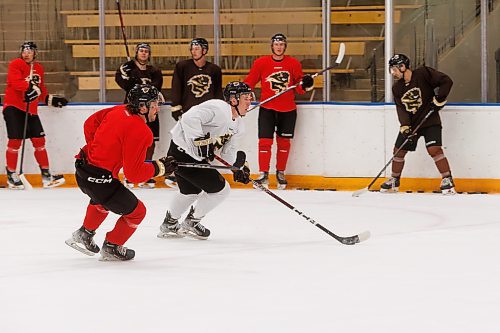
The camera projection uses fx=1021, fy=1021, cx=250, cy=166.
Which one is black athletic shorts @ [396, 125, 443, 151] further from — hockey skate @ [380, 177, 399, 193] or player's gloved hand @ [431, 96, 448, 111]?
hockey skate @ [380, 177, 399, 193]

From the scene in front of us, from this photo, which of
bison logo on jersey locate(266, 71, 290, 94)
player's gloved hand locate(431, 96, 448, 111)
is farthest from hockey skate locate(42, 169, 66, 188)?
player's gloved hand locate(431, 96, 448, 111)

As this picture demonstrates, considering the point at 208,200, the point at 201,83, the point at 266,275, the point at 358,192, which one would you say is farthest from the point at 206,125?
the point at 201,83

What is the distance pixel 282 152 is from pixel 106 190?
11.4 feet

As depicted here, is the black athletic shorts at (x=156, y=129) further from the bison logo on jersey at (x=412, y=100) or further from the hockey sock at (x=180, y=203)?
the hockey sock at (x=180, y=203)

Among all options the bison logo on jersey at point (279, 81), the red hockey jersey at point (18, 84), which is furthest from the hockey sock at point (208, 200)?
the red hockey jersey at point (18, 84)

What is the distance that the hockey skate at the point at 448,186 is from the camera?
22.4 feet

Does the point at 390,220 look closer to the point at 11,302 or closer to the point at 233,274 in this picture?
the point at 233,274

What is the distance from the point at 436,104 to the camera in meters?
6.84

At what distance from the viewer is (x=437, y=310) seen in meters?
3.05

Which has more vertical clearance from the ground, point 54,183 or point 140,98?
point 140,98

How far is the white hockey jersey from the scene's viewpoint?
441 cm

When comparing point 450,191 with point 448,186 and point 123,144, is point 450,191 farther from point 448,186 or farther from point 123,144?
point 123,144

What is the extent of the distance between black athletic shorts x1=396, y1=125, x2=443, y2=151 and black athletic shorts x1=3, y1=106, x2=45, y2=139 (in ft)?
8.62

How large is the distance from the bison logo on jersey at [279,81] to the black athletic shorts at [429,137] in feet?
3.15
